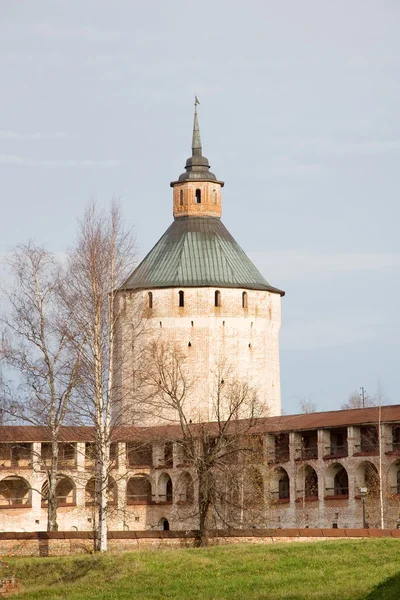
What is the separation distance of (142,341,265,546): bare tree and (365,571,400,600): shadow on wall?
40.9ft

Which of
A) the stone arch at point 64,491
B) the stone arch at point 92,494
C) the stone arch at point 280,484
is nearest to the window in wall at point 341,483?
the stone arch at point 280,484

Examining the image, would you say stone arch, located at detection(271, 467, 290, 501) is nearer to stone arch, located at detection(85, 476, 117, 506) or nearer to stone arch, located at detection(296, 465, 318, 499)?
stone arch, located at detection(296, 465, 318, 499)

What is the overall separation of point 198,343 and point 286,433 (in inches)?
435

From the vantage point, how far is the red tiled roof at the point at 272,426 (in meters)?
58.2

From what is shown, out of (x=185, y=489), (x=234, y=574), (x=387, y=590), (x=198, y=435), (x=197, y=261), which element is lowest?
(x=387, y=590)

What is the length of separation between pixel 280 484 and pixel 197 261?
46.9 ft

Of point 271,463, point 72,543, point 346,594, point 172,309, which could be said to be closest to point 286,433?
point 271,463

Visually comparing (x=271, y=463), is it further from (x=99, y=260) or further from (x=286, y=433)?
(x=99, y=260)

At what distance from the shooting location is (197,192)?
76.9 m

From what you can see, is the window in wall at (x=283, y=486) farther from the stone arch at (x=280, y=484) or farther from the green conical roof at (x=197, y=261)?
the green conical roof at (x=197, y=261)

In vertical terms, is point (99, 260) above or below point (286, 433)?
above

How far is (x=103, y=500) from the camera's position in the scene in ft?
147

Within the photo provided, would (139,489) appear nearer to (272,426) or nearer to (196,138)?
(272,426)

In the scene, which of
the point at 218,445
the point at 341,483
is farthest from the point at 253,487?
the point at 218,445
